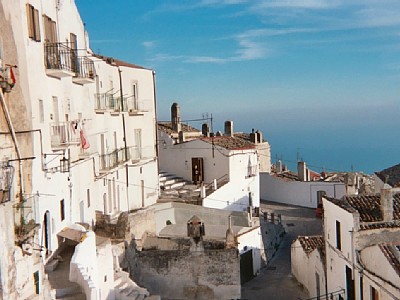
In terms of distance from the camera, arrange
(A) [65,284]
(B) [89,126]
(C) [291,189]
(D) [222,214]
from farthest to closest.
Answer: (C) [291,189] < (D) [222,214] < (B) [89,126] < (A) [65,284]

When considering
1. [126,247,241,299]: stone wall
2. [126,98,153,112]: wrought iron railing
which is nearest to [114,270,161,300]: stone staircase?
[126,247,241,299]: stone wall

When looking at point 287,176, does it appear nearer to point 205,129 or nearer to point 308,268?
point 205,129

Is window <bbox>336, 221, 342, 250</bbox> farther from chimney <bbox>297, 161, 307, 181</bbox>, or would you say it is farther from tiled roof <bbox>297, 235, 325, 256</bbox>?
chimney <bbox>297, 161, 307, 181</bbox>

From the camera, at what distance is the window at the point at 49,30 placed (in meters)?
20.6

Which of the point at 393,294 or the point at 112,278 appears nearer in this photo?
the point at 393,294

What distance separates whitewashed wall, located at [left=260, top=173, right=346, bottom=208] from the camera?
42719mm

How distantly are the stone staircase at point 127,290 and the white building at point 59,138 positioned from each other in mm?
829

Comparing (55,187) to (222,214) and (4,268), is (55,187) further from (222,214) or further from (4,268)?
(222,214)

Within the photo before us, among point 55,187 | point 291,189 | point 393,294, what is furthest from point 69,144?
point 291,189

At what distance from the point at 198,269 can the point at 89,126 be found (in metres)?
8.64

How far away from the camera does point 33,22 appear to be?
19156mm

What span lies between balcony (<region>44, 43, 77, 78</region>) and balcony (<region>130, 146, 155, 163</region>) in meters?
10.1

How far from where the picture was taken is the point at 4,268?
46.4 feet

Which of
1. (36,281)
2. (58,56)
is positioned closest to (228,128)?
(58,56)
